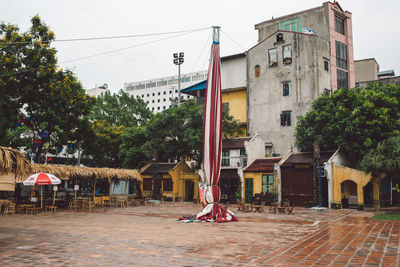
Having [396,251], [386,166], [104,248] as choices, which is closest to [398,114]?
[386,166]

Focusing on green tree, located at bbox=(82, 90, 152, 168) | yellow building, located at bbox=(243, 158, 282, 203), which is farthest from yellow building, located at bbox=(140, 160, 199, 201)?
yellow building, located at bbox=(243, 158, 282, 203)

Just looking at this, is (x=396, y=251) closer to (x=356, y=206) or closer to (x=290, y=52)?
(x=356, y=206)

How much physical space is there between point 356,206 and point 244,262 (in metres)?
18.7

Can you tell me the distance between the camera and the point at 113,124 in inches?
1709

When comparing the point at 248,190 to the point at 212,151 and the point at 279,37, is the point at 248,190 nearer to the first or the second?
the point at 212,151

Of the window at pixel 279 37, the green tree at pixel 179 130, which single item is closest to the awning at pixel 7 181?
the green tree at pixel 179 130

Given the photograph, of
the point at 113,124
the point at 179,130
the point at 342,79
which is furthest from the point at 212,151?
the point at 113,124

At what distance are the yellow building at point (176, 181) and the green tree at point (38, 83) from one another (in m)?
10.2

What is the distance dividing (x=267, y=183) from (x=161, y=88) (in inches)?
3196

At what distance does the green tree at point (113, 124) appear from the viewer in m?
38.1

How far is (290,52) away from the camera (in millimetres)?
31438

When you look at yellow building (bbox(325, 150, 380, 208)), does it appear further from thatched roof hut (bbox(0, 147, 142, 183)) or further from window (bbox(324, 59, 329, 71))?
thatched roof hut (bbox(0, 147, 142, 183))

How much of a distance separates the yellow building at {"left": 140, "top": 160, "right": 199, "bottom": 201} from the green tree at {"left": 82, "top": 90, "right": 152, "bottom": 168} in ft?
12.8

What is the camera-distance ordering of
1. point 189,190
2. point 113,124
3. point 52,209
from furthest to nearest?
point 113,124 < point 189,190 < point 52,209
